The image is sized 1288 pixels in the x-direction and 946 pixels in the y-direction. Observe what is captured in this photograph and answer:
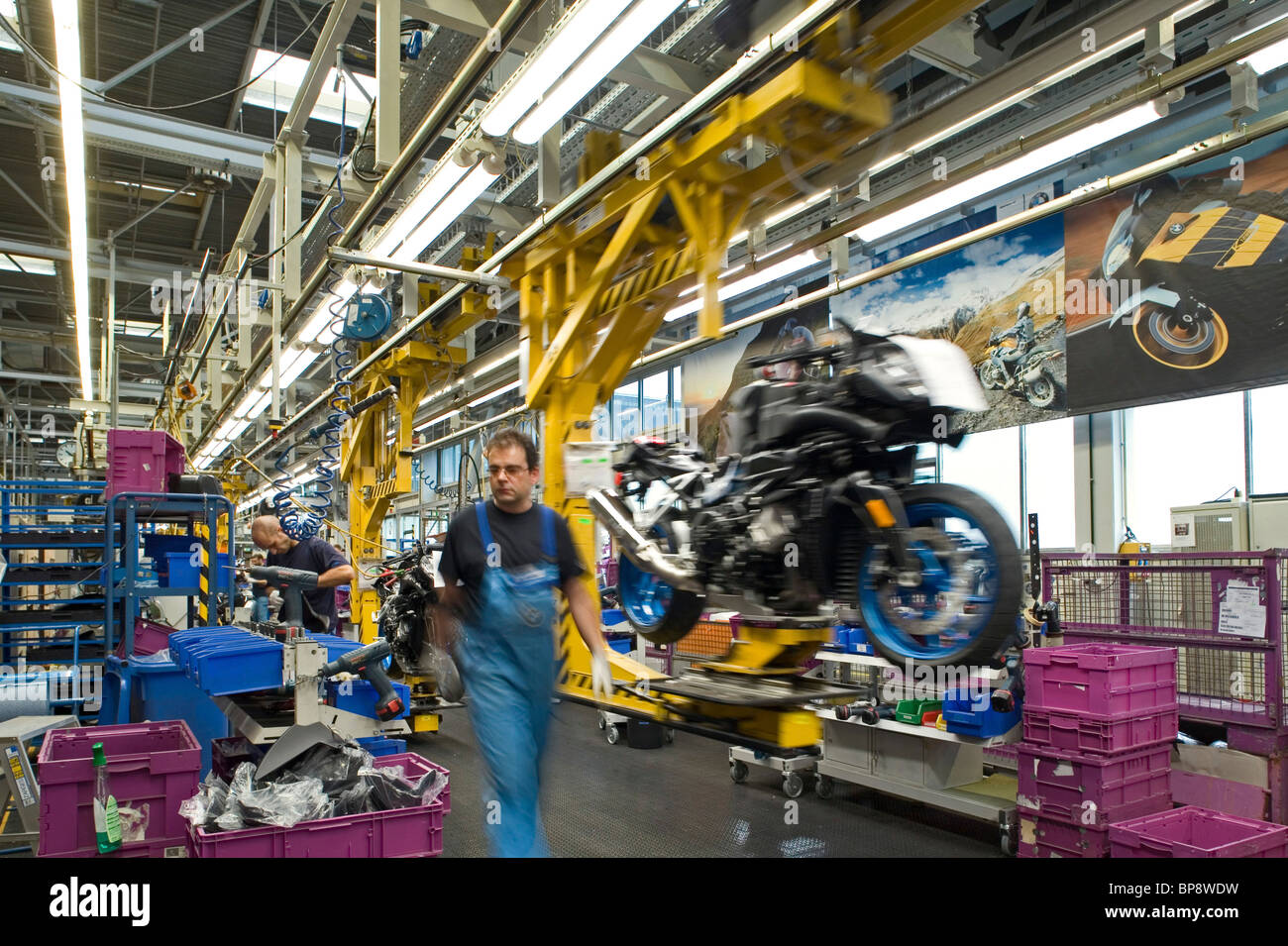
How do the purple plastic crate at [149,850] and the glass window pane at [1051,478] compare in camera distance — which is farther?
the glass window pane at [1051,478]

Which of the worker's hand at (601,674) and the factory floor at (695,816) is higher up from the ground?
the worker's hand at (601,674)

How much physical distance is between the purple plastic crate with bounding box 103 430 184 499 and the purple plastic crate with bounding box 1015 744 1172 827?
A: 6273 millimetres

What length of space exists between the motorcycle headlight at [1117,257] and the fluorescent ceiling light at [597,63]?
17.2 feet

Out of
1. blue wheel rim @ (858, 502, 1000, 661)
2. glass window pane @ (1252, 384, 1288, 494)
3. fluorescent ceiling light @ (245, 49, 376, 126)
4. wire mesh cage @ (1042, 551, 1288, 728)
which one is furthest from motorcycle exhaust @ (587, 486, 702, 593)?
glass window pane @ (1252, 384, 1288, 494)

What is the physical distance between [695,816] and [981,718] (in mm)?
1777

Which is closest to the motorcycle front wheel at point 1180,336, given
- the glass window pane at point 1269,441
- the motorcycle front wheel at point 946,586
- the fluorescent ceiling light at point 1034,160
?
the glass window pane at point 1269,441

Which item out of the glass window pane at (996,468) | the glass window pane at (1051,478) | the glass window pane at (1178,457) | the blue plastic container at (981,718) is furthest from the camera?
the glass window pane at (996,468)

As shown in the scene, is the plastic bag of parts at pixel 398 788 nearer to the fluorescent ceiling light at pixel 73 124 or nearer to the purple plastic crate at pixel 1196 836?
the purple plastic crate at pixel 1196 836

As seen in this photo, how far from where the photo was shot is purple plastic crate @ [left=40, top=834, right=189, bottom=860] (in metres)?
3.26

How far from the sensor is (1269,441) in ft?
21.7

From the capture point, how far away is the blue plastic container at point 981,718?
458 centimetres

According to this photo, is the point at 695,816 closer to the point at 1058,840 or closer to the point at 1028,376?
the point at 1058,840

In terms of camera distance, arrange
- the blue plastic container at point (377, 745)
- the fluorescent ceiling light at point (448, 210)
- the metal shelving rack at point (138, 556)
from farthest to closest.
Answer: the metal shelving rack at point (138, 556), the blue plastic container at point (377, 745), the fluorescent ceiling light at point (448, 210)
